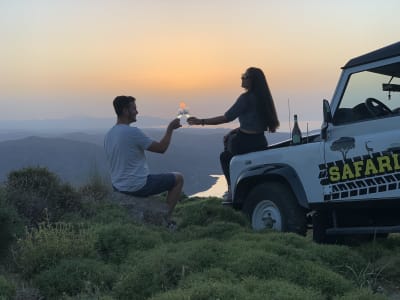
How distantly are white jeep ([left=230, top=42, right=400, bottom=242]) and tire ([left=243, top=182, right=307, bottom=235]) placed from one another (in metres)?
0.01

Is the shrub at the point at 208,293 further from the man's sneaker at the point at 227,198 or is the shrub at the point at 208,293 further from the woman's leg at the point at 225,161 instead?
the woman's leg at the point at 225,161

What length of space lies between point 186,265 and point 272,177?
2.57m

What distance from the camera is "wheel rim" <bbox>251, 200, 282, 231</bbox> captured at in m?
6.76

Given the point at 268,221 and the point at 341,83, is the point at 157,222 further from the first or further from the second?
the point at 341,83

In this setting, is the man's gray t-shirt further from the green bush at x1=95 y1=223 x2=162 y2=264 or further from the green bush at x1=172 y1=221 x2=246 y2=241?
the green bush at x1=95 y1=223 x2=162 y2=264

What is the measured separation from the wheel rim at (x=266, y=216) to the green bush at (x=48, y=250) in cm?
240

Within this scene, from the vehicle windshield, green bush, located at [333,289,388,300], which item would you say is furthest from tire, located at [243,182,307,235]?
green bush, located at [333,289,388,300]

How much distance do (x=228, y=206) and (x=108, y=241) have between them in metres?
2.35

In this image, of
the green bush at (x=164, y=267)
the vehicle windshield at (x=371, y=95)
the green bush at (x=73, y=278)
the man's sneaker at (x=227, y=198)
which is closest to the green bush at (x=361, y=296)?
the green bush at (x=164, y=267)

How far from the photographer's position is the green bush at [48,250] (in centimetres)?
518

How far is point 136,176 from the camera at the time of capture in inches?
307

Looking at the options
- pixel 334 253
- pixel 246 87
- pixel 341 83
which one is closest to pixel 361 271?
pixel 334 253

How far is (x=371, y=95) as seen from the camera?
20.6ft

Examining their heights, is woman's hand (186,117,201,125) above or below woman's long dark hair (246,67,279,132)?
below
